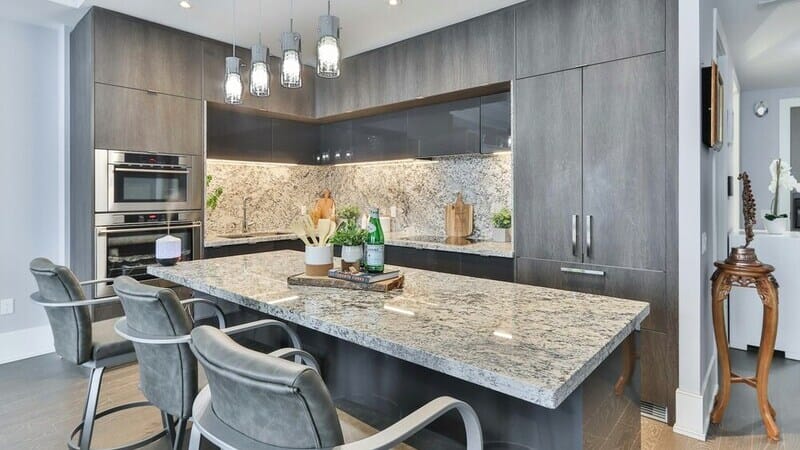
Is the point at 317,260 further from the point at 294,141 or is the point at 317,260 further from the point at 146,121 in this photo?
the point at 294,141

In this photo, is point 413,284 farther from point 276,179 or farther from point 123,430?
point 276,179

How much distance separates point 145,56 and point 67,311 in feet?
8.05

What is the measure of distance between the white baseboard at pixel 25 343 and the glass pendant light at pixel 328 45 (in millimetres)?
3219

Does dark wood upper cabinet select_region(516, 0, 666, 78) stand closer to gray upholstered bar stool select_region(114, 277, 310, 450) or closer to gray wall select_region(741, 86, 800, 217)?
gray upholstered bar stool select_region(114, 277, 310, 450)

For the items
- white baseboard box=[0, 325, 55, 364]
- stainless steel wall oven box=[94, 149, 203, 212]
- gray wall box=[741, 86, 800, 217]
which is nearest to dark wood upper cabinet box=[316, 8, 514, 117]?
stainless steel wall oven box=[94, 149, 203, 212]

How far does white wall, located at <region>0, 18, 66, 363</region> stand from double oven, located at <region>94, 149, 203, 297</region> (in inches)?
30.0

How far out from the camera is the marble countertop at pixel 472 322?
42.1 inches

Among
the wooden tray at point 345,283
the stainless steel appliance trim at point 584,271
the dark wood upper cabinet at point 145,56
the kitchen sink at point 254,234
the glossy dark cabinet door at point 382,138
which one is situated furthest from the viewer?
the kitchen sink at point 254,234

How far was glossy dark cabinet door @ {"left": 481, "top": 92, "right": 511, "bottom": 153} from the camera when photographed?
11.7ft

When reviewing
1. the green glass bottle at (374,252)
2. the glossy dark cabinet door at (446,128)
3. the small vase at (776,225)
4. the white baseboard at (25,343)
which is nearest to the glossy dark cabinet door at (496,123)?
the glossy dark cabinet door at (446,128)

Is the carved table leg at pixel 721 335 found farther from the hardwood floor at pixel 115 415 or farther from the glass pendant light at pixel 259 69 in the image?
the glass pendant light at pixel 259 69

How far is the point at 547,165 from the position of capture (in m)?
3.12

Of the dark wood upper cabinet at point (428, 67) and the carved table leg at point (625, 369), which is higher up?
the dark wood upper cabinet at point (428, 67)

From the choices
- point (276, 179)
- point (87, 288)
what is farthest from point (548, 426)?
point (276, 179)
